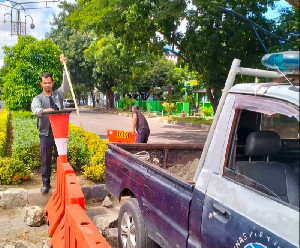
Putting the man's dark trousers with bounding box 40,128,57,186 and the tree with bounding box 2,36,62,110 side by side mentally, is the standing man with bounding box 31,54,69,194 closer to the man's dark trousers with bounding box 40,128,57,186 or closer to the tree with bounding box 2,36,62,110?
the man's dark trousers with bounding box 40,128,57,186

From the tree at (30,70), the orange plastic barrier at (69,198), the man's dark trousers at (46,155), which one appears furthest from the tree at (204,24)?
the orange plastic barrier at (69,198)

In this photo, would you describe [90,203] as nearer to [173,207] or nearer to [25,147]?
[25,147]

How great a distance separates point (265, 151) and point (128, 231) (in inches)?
70.3

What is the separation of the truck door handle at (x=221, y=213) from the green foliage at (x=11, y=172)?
450 centimetres

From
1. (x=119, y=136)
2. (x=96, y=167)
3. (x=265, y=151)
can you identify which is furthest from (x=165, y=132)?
(x=265, y=151)

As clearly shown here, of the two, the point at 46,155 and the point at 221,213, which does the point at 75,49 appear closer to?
the point at 46,155

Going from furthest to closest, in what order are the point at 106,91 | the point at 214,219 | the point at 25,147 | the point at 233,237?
the point at 106,91, the point at 25,147, the point at 214,219, the point at 233,237

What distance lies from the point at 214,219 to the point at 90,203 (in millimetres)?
3921

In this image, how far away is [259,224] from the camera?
78.6 inches

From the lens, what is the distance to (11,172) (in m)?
6.04

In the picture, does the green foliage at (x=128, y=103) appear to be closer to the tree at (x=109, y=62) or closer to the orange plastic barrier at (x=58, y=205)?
the tree at (x=109, y=62)

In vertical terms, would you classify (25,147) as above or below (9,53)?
below

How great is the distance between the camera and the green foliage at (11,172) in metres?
5.99

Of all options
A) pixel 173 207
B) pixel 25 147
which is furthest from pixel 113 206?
pixel 173 207
